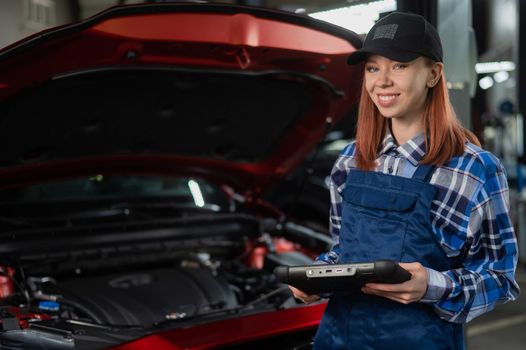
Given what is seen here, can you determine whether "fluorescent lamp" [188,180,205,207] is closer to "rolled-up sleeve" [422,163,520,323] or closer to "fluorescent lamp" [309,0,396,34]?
"fluorescent lamp" [309,0,396,34]

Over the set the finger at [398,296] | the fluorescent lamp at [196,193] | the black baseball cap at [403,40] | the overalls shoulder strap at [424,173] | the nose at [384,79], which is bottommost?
the fluorescent lamp at [196,193]

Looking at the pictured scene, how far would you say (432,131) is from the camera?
1.53 meters

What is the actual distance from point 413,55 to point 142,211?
6.32ft

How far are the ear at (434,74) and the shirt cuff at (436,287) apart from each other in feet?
1.43

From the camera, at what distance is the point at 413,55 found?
1492 millimetres

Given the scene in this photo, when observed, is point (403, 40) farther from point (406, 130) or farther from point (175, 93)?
point (175, 93)

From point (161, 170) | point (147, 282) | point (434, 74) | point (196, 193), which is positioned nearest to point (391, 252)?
point (434, 74)

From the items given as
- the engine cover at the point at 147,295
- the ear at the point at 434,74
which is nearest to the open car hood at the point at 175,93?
the engine cover at the point at 147,295

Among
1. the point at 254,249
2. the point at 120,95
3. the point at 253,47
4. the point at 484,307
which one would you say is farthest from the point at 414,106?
the point at 254,249

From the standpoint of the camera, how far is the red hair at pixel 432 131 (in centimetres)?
150

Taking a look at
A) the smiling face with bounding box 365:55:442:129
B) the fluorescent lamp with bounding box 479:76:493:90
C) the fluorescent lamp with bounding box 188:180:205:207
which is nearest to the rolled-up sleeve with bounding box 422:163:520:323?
the smiling face with bounding box 365:55:442:129

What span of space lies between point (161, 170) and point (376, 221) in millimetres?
1758

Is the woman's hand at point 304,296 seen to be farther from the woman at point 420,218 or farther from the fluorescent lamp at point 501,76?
the fluorescent lamp at point 501,76

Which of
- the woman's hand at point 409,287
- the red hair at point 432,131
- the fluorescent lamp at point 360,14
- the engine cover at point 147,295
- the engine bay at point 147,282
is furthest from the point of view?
the fluorescent lamp at point 360,14
